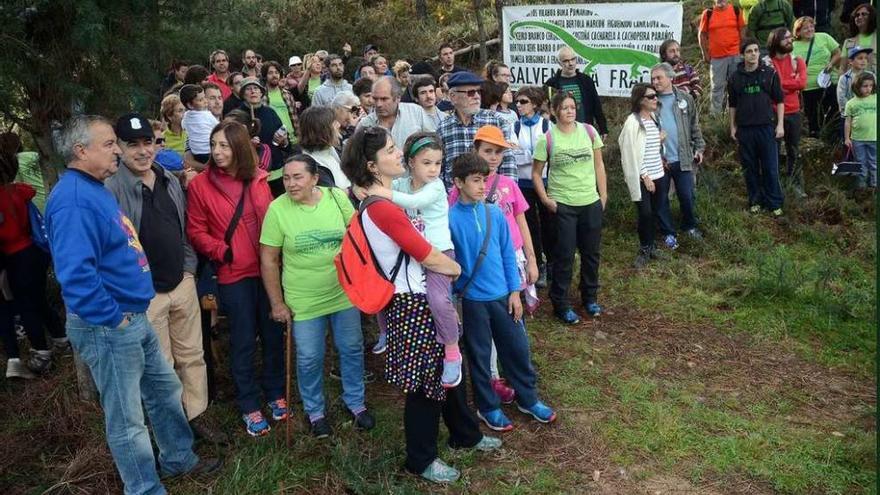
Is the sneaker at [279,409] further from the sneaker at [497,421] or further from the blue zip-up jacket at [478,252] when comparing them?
the blue zip-up jacket at [478,252]

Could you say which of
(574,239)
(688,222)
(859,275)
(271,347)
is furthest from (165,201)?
(859,275)

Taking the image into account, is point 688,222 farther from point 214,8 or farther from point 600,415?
point 214,8

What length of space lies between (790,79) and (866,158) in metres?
1.26

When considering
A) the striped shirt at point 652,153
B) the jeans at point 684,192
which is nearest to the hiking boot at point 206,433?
the striped shirt at point 652,153

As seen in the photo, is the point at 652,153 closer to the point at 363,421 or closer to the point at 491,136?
the point at 491,136

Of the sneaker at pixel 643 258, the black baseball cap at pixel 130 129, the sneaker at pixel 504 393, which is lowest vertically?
the sneaker at pixel 504 393

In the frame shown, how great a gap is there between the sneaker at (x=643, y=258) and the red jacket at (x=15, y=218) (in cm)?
542

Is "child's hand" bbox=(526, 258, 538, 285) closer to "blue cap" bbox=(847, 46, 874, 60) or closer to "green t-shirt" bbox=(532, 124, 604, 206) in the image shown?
"green t-shirt" bbox=(532, 124, 604, 206)

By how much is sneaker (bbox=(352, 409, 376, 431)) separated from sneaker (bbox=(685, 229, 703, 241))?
15.5 feet

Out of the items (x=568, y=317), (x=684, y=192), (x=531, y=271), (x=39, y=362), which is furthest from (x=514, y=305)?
(x=684, y=192)

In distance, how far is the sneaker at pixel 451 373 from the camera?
378 cm

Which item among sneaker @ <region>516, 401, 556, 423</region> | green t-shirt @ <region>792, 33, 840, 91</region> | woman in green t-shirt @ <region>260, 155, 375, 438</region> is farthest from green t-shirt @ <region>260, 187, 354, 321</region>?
green t-shirt @ <region>792, 33, 840, 91</region>

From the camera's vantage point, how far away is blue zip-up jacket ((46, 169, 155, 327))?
11.0ft

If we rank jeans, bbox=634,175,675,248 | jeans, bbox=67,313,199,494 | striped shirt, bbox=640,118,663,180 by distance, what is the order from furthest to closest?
jeans, bbox=634,175,675,248 < striped shirt, bbox=640,118,663,180 < jeans, bbox=67,313,199,494
